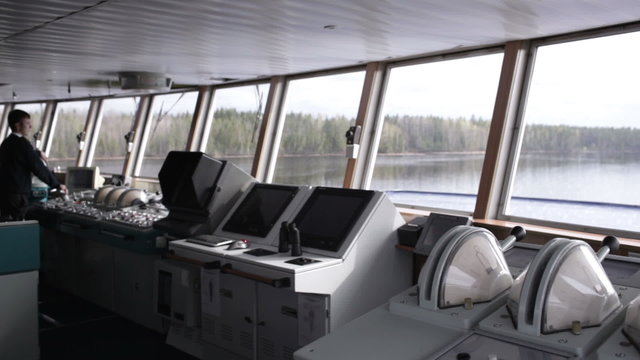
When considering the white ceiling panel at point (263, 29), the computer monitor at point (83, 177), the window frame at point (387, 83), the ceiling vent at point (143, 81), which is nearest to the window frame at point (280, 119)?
the white ceiling panel at point (263, 29)

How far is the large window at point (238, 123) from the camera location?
716 centimetres

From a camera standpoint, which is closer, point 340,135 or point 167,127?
point 340,135

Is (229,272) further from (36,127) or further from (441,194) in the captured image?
(36,127)

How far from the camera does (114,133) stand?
9859 mm

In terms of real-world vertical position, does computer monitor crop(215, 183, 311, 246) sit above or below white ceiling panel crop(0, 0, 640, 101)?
below

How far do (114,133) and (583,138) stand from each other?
791cm

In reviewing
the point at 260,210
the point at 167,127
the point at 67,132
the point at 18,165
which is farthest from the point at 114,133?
the point at 260,210

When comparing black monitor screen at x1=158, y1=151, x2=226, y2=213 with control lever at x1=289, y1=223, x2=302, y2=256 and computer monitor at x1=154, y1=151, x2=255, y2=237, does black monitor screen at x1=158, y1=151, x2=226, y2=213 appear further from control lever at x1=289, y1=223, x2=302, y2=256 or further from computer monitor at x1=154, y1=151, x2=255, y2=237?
control lever at x1=289, y1=223, x2=302, y2=256

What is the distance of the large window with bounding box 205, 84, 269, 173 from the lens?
7.16 metres

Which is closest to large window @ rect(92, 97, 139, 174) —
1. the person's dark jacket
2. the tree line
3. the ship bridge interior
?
the tree line

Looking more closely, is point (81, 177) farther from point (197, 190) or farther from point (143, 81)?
point (197, 190)

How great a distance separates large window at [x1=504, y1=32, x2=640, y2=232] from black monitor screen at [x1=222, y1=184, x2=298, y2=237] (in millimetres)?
1932

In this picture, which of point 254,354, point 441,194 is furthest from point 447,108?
point 254,354

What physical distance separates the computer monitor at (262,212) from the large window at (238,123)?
9.38ft
